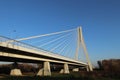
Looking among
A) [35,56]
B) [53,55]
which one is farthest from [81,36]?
[35,56]

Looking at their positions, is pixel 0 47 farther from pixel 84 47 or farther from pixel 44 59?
pixel 84 47

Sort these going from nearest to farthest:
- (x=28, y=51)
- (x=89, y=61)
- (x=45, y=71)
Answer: (x=28, y=51)
(x=45, y=71)
(x=89, y=61)

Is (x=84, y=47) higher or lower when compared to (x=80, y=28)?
lower

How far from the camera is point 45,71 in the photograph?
42.3 meters

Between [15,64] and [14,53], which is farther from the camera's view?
[15,64]

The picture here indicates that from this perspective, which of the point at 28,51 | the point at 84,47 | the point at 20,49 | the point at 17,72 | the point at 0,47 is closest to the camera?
the point at 0,47

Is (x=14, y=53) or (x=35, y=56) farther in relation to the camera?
(x=35, y=56)

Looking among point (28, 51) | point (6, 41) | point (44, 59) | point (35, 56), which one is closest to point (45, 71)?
point (44, 59)

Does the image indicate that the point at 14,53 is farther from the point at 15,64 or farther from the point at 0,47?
the point at 15,64

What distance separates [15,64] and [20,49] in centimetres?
1118

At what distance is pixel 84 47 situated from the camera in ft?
212

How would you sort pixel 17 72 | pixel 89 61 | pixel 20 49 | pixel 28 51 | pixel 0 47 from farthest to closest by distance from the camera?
pixel 89 61 < pixel 17 72 < pixel 28 51 < pixel 20 49 < pixel 0 47

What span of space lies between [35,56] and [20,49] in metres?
8.64

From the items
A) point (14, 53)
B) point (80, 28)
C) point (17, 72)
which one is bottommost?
point (17, 72)
